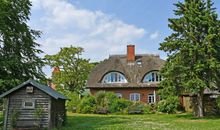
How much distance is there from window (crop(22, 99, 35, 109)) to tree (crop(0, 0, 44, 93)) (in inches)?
155

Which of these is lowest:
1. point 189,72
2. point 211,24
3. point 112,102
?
point 112,102

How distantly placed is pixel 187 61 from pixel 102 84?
1950cm

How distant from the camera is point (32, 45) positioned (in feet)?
91.3

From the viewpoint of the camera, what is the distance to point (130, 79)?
48000 millimetres

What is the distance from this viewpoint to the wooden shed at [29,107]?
1973 centimetres

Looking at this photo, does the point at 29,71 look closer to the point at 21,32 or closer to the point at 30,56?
the point at 30,56

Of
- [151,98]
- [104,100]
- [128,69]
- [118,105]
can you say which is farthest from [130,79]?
[104,100]

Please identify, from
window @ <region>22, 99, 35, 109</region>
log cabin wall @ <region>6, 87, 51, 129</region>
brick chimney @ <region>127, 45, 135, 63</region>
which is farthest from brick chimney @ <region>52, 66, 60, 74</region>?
window @ <region>22, 99, 35, 109</region>

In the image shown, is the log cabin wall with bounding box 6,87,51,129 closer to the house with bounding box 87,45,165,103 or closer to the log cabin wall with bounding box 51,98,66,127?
the log cabin wall with bounding box 51,98,66,127

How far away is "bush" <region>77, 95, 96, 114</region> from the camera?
134 feet

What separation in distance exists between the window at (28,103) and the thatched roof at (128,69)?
2768cm

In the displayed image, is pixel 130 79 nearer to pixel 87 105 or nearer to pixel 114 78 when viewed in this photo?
pixel 114 78

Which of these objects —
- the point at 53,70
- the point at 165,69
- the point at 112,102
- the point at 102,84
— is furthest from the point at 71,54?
the point at 165,69

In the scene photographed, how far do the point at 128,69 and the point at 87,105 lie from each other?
36.1 feet
